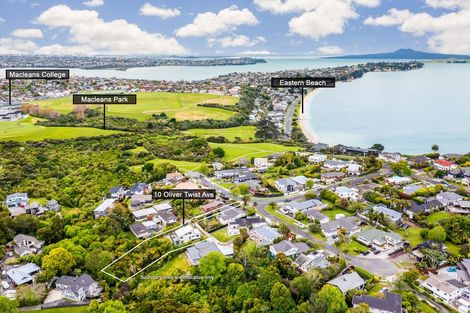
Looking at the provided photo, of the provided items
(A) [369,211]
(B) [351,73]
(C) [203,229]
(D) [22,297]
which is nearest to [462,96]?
(B) [351,73]

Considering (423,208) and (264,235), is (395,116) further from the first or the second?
(264,235)

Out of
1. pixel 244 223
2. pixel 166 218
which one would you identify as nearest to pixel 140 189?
pixel 166 218

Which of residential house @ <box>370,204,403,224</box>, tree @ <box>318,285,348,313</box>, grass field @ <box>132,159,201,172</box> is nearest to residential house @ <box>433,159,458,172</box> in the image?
residential house @ <box>370,204,403,224</box>

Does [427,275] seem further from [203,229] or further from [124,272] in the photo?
[124,272]

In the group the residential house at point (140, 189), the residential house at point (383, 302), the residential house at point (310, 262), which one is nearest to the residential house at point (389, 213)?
the residential house at point (310, 262)

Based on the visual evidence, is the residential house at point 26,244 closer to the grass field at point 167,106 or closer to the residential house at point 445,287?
the residential house at point 445,287

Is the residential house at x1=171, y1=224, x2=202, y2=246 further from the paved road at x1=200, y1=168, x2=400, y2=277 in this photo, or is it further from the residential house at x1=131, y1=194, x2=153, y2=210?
the residential house at x1=131, y1=194, x2=153, y2=210
